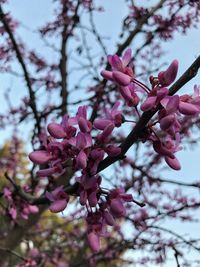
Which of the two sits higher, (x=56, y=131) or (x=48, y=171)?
(x=56, y=131)

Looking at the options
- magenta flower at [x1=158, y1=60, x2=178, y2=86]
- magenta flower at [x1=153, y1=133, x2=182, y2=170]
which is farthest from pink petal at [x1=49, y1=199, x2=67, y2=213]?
magenta flower at [x1=158, y1=60, x2=178, y2=86]

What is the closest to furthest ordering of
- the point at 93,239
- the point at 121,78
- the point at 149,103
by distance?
the point at 149,103 < the point at 121,78 < the point at 93,239

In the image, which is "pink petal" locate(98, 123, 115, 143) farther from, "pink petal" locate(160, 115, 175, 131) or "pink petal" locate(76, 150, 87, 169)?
"pink petal" locate(160, 115, 175, 131)

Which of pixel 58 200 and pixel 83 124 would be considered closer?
pixel 83 124

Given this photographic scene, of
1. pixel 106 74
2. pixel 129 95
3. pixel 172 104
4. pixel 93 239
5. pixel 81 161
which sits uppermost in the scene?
pixel 106 74

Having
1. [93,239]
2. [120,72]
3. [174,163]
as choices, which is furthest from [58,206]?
[120,72]

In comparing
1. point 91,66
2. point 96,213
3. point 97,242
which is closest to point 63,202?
point 96,213

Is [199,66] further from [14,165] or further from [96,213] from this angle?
[14,165]

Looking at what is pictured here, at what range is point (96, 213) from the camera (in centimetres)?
209

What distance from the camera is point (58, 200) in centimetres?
202

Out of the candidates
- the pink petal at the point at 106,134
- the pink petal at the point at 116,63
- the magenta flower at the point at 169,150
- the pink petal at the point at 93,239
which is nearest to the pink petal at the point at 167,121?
the magenta flower at the point at 169,150

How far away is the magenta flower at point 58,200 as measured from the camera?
199 centimetres

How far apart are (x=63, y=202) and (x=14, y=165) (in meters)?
6.56

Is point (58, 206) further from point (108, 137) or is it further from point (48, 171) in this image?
point (108, 137)
